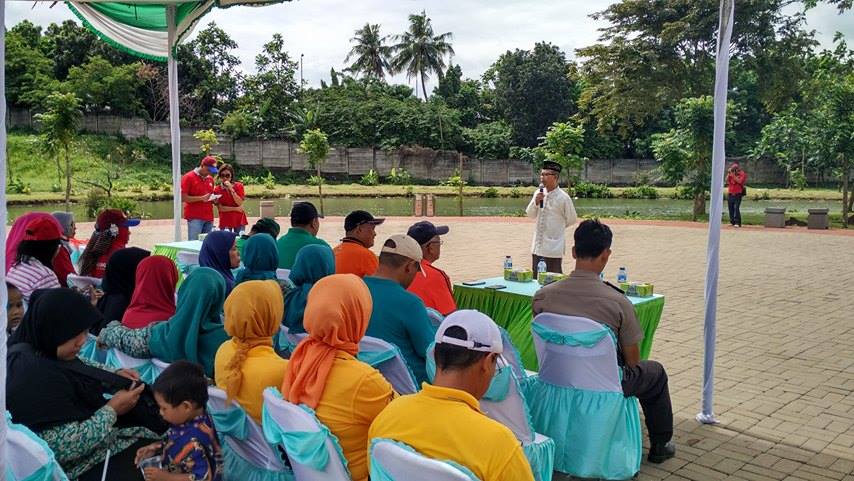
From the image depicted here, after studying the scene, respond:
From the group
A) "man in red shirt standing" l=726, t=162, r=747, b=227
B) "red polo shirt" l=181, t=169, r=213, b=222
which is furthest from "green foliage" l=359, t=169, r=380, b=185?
"red polo shirt" l=181, t=169, r=213, b=222

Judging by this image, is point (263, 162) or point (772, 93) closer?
point (772, 93)

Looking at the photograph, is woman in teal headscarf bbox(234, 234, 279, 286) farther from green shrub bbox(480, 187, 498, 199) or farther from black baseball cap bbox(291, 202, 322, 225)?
green shrub bbox(480, 187, 498, 199)

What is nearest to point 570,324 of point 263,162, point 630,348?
point 630,348

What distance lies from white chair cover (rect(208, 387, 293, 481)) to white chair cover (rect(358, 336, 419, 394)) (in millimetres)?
523

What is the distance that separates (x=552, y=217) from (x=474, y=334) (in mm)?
5231

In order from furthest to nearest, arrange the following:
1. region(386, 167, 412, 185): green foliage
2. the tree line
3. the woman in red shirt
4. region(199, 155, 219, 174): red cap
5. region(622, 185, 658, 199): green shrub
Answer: region(386, 167, 412, 185): green foliage
region(622, 185, 658, 199): green shrub
the tree line
the woman in red shirt
region(199, 155, 219, 174): red cap

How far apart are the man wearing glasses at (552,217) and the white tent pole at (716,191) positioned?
259 cm

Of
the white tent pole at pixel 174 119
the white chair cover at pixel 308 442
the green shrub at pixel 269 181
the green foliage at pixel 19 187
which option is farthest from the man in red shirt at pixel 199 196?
the green shrub at pixel 269 181

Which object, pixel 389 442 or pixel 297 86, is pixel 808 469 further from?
pixel 297 86

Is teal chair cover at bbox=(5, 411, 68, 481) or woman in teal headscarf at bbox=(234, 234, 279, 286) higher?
woman in teal headscarf at bbox=(234, 234, 279, 286)

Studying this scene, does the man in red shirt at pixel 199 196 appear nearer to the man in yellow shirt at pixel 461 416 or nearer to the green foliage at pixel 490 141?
the man in yellow shirt at pixel 461 416

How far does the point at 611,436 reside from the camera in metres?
3.55

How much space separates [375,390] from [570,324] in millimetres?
1322

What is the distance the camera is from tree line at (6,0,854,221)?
73.0ft
